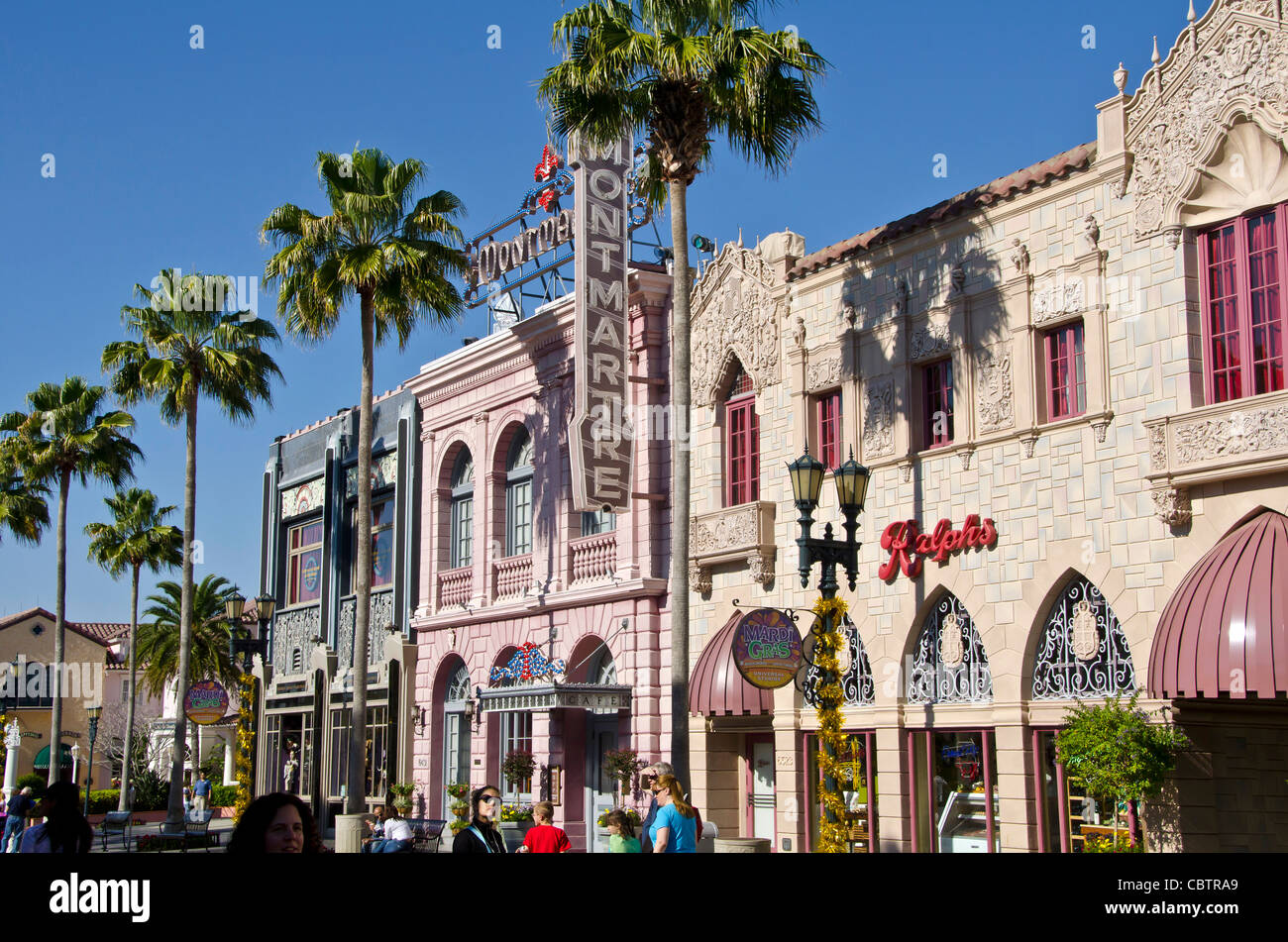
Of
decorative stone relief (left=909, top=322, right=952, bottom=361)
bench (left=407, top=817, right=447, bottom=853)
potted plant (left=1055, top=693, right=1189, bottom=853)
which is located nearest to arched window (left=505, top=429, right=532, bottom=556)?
bench (left=407, top=817, right=447, bottom=853)

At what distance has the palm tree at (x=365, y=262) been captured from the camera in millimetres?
27781

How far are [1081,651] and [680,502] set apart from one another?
566cm

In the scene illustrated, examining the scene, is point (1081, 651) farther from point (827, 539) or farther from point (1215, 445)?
point (827, 539)

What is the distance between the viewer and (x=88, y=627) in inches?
3354

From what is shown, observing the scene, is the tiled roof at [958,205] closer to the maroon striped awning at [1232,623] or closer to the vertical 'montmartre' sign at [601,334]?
the vertical 'montmartre' sign at [601,334]

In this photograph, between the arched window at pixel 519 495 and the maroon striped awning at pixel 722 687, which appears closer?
the maroon striped awning at pixel 722 687

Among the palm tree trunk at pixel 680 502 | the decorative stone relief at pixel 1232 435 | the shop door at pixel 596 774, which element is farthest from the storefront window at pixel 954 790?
the shop door at pixel 596 774

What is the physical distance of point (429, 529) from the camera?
33.8 metres

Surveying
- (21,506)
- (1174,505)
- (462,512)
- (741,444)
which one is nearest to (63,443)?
(21,506)

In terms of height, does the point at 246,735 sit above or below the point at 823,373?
below

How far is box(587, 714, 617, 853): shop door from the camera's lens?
2773 cm

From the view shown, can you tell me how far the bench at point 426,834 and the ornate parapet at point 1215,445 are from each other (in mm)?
11032

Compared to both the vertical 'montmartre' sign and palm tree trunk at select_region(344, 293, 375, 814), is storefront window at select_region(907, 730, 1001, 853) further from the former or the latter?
palm tree trunk at select_region(344, 293, 375, 814)
